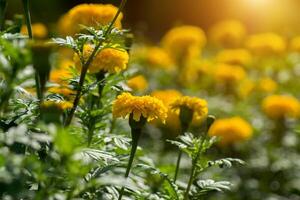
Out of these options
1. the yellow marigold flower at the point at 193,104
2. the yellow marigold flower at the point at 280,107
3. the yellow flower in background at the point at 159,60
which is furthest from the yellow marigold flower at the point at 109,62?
the yellow flower in background at the point at 159,60

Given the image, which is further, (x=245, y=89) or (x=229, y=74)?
(x=245, y=89)

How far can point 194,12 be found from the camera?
10445 millimetres

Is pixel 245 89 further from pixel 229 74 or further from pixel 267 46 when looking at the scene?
pixel 267 46

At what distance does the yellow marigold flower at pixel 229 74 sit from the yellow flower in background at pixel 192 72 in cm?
16

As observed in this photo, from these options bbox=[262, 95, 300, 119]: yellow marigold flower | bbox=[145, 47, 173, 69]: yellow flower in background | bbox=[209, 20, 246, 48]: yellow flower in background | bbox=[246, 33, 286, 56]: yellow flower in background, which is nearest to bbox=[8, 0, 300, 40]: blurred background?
bbox=[209, 20, 246, 48]: yellow flower in background

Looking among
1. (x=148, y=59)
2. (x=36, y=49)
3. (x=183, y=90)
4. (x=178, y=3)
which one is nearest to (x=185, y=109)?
(x=36, y=49)

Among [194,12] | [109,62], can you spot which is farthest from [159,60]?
[194,12]

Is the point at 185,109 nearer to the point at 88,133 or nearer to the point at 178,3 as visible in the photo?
the point at 88,133

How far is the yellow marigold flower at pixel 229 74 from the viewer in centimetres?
456

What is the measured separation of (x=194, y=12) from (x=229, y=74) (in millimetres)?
5997

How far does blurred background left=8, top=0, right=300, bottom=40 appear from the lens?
850 cm

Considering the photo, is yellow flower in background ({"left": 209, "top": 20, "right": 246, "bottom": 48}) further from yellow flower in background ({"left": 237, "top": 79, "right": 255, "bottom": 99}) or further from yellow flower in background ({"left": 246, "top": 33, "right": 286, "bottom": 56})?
yellow flower in background ({"left": 237, "top": 79, "right": 255, "bottom": 99})

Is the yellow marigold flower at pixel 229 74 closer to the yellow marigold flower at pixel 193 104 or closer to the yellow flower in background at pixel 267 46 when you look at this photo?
the yellow flower in background at pixel 267 46

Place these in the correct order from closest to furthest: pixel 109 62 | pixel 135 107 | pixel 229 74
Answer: pixel 135 107 → pixel 109 62 → pixel 229 74
